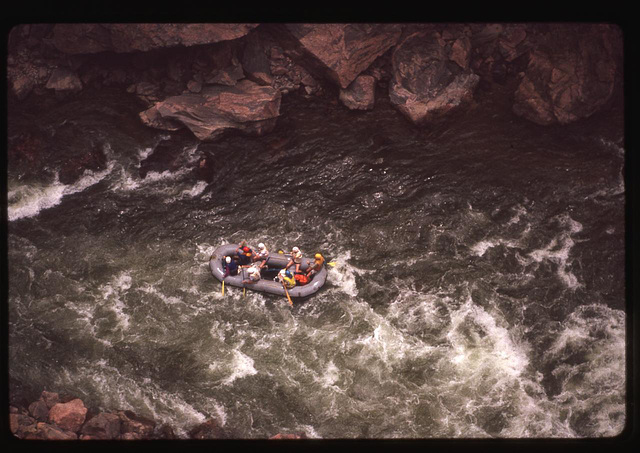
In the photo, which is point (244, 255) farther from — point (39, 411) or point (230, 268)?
point (39, 411)

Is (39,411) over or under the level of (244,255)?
under

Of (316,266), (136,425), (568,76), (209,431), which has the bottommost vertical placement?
(209,431)

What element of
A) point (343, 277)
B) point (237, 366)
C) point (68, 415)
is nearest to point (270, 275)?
point (343, 277)

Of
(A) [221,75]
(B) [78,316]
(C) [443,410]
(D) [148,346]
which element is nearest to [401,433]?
(C) [443,410]

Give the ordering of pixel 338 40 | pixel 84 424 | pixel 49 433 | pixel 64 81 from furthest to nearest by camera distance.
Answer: pixel 64 81 < pixel 338 40 < pixel 84 424 < pixel 49 433

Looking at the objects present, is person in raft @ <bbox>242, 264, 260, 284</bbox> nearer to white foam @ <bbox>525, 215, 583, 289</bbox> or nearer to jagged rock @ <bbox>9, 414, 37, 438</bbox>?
jagged rock @ <bbox>9, 414, 37, 438</bbox>

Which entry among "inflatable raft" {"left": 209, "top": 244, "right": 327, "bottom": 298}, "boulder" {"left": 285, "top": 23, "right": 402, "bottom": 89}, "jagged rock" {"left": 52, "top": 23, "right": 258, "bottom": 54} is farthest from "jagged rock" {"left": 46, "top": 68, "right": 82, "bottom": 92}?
"inflatable raft" {"left": 209, "top": 244, "right": 327, "bottom": 298}
